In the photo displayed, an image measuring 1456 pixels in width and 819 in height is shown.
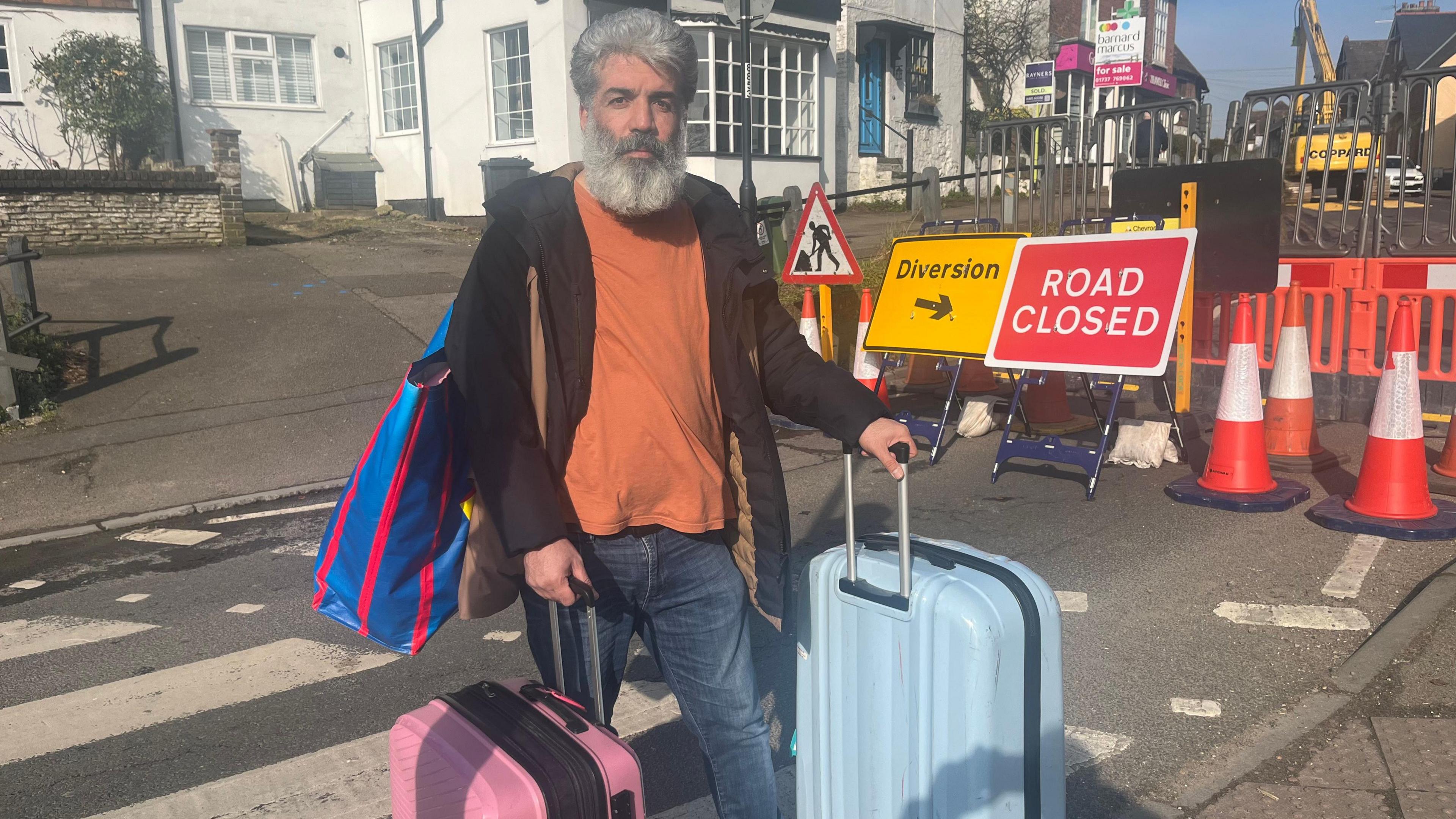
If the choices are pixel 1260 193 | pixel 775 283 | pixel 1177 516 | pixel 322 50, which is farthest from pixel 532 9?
pixel 775 283

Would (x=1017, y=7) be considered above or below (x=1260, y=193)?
above

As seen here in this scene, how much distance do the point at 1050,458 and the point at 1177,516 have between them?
0.98 meters

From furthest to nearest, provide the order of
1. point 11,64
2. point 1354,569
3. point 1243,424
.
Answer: point 11,64 → point 1243,424 → point 1354,569

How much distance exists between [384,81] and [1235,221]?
18622 millimetres

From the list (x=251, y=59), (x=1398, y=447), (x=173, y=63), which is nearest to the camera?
(x=1398, y=447)

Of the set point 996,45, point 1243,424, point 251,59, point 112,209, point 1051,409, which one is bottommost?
point 1051,409

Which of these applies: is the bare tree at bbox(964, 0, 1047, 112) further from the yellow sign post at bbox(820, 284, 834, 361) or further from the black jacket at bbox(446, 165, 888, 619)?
the black jacket at bbox(446, 165, 888, 619)

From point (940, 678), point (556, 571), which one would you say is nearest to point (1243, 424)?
point (940, 678)

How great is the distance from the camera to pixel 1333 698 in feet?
12.0

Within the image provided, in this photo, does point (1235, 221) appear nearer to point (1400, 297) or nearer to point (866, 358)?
point (1400, 297)

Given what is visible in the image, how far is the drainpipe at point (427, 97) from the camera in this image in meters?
20.5

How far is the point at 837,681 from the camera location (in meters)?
2.32

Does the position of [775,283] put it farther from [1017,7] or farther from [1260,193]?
[1017,7]

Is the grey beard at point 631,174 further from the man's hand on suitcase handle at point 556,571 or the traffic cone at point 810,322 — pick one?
the traffic cone at point 810,322
